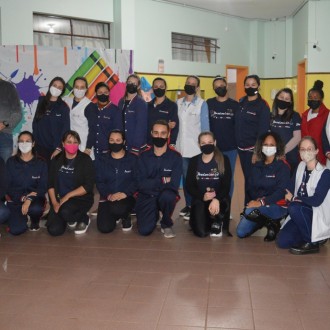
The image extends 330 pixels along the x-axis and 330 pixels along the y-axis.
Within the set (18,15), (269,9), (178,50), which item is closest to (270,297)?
(18,15)

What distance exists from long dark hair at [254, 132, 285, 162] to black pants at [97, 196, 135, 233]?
1.47 metres

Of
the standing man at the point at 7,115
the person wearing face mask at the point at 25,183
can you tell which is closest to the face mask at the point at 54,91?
the standing man at the point at 7,115

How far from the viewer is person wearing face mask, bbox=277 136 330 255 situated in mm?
4227

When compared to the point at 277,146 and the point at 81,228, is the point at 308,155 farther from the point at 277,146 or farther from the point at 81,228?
the point at 81,228

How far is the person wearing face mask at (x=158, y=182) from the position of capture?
16.0 ft

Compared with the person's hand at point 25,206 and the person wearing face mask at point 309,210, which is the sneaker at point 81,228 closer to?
the person's hand at point 25,206

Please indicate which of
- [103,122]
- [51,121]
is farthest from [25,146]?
[103,122]

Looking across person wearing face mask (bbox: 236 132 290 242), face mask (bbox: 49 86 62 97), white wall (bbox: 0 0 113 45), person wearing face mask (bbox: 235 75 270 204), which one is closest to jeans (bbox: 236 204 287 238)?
person wearing face mask (bbox: 236 132 290 242)

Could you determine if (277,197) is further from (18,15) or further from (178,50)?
(178,50)

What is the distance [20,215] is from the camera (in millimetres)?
5008

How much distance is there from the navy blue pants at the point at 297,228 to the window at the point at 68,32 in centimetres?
658

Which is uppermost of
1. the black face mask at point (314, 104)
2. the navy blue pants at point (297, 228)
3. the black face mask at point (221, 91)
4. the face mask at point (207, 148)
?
the black face mask at point (221, 91)

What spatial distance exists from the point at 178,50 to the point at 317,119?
675 cm

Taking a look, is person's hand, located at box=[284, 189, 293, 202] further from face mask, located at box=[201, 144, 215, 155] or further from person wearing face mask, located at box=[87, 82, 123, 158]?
person wearing face mask, located at box=[87, 82, 123, 158]
